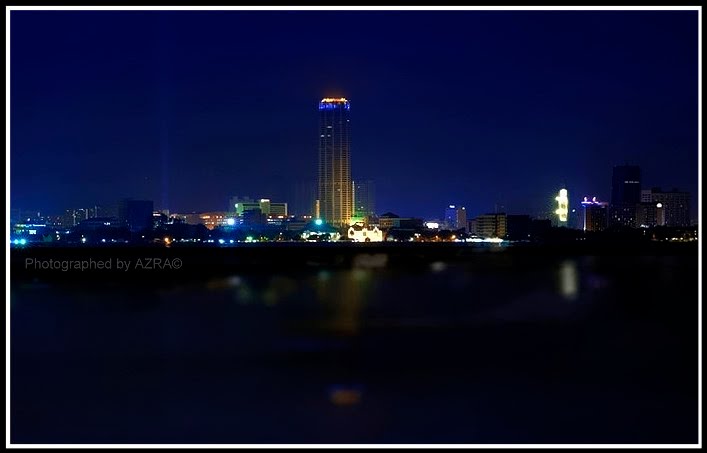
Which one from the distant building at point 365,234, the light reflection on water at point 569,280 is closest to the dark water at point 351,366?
the light reflection on water at point 569,280

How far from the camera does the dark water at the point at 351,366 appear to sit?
26.8ft

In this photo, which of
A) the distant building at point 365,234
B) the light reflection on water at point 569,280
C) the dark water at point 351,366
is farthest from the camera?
the distant building at point 365,234

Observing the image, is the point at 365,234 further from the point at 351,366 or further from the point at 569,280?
the point at 351,366

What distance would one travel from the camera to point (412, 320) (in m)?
16.8

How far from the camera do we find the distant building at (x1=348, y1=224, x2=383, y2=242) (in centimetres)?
6712

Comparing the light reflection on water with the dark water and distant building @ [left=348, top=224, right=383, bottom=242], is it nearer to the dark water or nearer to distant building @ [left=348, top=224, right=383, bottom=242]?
the dark water

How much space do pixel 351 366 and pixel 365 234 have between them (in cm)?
5756

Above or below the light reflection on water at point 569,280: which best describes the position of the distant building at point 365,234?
above

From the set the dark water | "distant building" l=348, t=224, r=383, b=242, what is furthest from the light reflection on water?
"distant building" l=348, t=224, r=383, b=242

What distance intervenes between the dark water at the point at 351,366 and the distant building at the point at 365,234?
44.0 meters

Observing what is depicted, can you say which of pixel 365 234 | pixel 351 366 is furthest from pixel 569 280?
pixel 365 234

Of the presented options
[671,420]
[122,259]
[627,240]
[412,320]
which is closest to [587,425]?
[671,420]

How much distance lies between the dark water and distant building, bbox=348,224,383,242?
44.0 metres

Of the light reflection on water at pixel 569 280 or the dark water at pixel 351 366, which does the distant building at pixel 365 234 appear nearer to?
the light reflection on water at pixel 569 280
